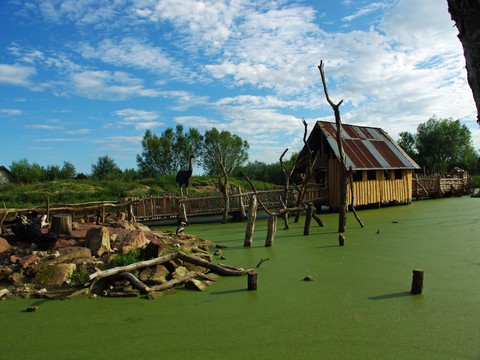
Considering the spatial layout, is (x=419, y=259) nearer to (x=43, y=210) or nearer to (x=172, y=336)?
(x=172, y=336)

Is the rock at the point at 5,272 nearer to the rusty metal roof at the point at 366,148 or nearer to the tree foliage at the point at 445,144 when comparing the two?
the rusty metal roof at the point at 366,148

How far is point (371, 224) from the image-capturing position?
14.4 m

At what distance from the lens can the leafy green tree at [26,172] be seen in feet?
93.6

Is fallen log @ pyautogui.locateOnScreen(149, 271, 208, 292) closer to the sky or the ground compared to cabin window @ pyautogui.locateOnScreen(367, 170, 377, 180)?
closer to the ground

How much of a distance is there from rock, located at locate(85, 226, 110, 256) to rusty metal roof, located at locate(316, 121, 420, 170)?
13.1 m

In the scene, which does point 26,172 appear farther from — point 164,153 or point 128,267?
point 128,267

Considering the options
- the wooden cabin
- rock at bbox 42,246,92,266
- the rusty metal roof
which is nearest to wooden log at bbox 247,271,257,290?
rock at bbox 42,246,92,266

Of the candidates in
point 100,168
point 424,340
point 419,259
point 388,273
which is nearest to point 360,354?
point 424,340

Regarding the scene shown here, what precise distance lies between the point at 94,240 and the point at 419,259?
6437 mm

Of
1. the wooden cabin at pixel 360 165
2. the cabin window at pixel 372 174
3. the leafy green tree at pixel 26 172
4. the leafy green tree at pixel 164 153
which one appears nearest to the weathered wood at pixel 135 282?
the wooden cabin at pixel 360 165

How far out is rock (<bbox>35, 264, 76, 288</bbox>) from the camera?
22.2 ft

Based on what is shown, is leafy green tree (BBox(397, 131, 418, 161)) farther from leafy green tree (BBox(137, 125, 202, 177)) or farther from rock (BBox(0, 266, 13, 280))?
rock (BBox(0, 266, 13, 280))

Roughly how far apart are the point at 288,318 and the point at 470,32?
3.89 meters

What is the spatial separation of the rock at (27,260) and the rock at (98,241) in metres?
1.03
